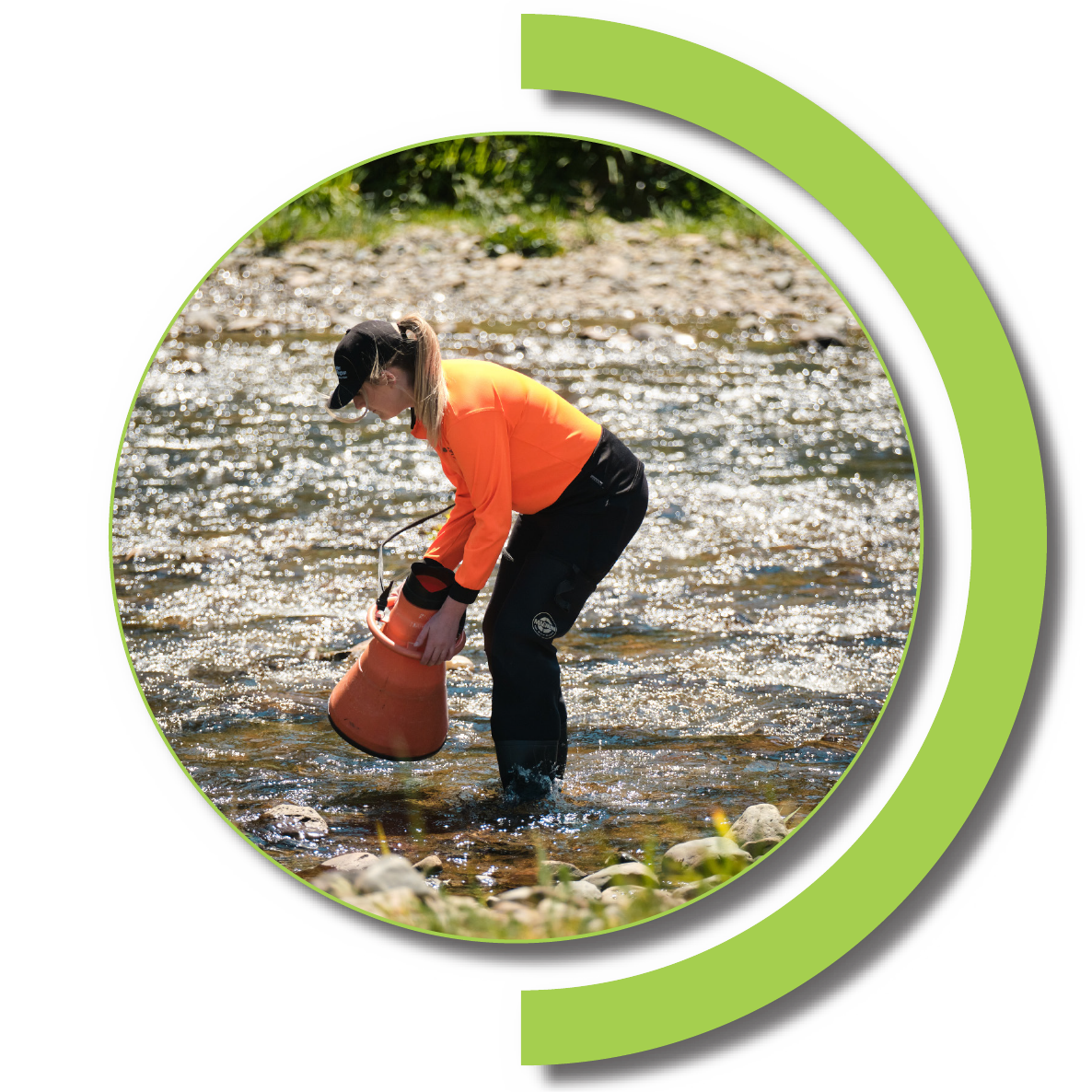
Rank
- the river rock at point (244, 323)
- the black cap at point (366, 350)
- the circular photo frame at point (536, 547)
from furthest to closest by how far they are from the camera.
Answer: the river rock at point (244, 323) → the circular photo frame at point (536, 547) → the black cap at point (366, 350)

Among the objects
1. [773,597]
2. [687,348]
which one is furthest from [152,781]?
[687,348]

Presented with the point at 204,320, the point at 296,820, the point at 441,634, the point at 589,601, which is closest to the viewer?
the point at 441,634

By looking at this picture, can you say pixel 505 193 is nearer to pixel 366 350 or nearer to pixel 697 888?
pixel 366 350

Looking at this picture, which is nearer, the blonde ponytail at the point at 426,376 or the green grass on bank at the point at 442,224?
the blonde ponytail at the point at 426,376

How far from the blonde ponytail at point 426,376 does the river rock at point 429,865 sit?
89cm

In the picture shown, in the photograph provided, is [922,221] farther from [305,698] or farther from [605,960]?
[305,698]

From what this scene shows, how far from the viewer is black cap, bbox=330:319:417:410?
211cm

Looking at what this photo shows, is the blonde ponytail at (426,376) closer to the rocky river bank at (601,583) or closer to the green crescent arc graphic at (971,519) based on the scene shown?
the green crescent arc graphic at (971,519)

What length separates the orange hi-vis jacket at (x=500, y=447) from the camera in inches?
86.4

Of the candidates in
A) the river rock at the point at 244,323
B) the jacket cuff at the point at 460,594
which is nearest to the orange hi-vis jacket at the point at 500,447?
the jacket cuff at the point at 460,594

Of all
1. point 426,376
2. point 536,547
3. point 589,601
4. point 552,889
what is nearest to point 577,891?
point 552,889

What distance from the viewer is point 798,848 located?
2240mm

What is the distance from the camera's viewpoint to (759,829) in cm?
243

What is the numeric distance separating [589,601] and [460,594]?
142cm
